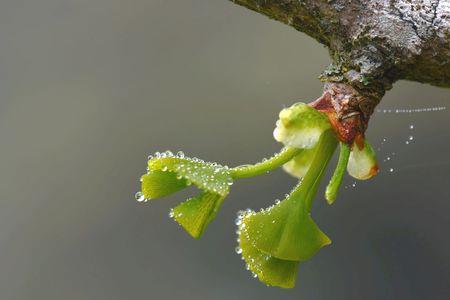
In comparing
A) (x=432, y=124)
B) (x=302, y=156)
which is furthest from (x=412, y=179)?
(x=302, y=156)

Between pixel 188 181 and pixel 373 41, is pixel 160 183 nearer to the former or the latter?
pixel 188 181

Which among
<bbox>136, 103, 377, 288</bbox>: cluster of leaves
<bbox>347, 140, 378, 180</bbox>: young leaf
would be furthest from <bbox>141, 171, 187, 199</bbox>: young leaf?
<bbox>347, 140, 378, 180</bbox>: young leaf

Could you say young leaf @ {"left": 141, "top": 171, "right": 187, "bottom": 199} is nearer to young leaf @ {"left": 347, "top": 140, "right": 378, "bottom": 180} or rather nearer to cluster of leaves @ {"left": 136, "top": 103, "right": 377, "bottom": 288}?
cluster of leaves @ {"left": 136, "top": 103, "right": 377, "bottom": 288}

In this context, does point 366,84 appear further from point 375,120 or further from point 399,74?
point 375,120

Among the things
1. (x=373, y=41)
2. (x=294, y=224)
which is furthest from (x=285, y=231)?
(x=373, y=41)

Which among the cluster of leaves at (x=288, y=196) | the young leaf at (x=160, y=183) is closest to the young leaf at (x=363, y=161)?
the cluster of leaves at (x=288, y=196)

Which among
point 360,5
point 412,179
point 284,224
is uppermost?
point 360,5
